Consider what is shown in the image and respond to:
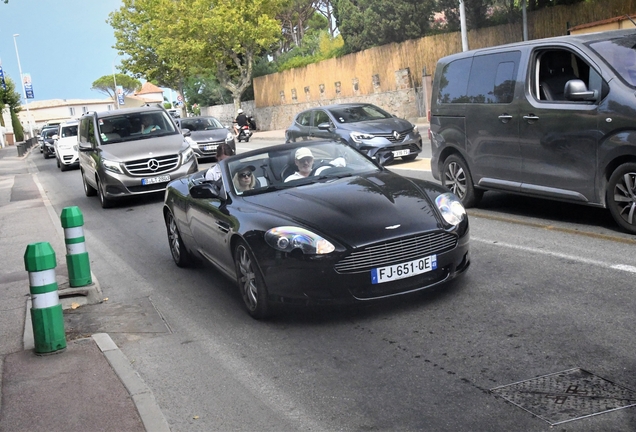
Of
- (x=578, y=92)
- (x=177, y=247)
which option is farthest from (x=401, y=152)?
(x=578, y=92)

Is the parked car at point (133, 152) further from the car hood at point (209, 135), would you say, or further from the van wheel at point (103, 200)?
the car hood at point (209, 135)

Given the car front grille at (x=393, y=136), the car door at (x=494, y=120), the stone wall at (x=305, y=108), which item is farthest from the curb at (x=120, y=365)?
the stone wall at (x=305, y=108)

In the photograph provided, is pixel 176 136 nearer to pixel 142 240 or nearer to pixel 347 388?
pixel 142 240

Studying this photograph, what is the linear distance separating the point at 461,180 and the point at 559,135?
224 cm

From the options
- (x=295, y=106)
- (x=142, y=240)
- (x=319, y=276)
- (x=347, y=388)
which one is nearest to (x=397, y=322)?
(x=319, y=276)

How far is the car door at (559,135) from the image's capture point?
27.7ft

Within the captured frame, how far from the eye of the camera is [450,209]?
6727 mm

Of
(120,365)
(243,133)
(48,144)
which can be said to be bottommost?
(243,133)

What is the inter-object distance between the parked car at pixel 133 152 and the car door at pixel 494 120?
7.10 metres

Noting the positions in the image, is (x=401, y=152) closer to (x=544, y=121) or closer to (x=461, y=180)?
(x=461, y=180)

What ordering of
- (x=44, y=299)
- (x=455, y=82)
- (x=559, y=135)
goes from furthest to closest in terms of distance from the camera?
(x=455, y=82), (x=559, y=135), (x=44, y=299)

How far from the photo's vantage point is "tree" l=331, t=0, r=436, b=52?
3819cm

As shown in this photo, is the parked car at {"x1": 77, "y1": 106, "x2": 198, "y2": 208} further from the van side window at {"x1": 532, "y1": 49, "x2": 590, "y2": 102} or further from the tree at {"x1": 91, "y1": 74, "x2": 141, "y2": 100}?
the tree at {"x1": 91, "y1": 74, "x2": 141, "y2": 100}

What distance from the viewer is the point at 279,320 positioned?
21.6 ft
